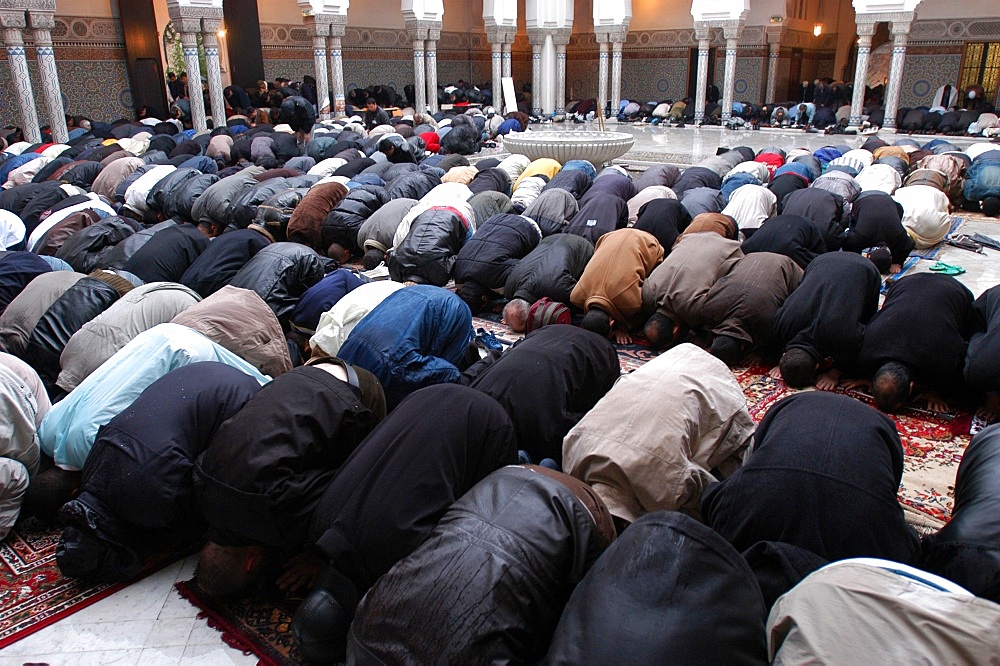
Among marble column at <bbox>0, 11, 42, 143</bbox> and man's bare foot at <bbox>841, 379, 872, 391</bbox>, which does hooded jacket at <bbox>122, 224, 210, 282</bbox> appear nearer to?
man's bare foot at <bbox>841, 379, 872, 391</bbox>

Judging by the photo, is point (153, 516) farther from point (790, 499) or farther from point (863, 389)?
point (863, 389)

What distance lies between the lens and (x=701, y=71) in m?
11.9

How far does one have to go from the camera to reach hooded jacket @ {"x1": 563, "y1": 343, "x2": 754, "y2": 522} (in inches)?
73.7

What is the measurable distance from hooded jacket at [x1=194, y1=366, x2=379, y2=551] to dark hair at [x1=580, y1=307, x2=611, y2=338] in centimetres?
172

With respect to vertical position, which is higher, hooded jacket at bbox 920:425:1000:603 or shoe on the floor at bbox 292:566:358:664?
hooded jacket at bbox 920:425:1000:603

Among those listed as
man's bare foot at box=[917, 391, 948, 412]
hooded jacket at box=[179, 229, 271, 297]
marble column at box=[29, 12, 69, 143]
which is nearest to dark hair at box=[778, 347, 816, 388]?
man's bare foot at box=[917, 391, 948, 412]

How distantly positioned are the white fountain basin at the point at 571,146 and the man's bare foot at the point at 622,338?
12.1 feet

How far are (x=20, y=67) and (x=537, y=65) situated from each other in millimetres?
7880

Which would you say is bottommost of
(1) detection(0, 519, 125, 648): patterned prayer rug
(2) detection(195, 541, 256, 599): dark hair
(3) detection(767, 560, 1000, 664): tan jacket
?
(1) detection(0, 519, 125, 648): patterned prayer rug

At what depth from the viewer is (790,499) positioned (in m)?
1.64

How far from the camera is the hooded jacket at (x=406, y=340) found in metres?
2.66

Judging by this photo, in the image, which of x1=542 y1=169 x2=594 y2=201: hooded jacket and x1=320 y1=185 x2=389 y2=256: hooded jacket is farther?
x1=542 y1=169 x2=594 y2=201: hooded jacket

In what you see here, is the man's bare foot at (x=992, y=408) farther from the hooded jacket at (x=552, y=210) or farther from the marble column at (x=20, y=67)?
the marble column at (x=20, y=67)

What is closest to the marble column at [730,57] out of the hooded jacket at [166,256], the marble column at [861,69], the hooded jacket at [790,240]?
the marble column at [861,69]
